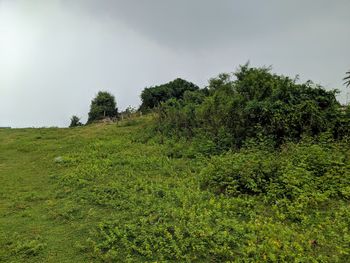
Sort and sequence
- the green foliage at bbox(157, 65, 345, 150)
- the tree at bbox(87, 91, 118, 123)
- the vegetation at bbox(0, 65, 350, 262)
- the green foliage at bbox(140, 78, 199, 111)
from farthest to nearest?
1. the tree at bbox(87, 91, 118, 123)
2. the green foliage at bbox(140, 78, 199, 111)
3. the green foliage at bbox(157, 65, 345, 150)
4. the vegetation at bbox(0, 65, 350, 262)

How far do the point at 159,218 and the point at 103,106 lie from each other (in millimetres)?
31605

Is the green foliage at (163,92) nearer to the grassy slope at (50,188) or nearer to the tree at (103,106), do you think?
the tree at (103,106)

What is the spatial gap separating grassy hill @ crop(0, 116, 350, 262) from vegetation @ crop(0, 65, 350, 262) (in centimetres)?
3

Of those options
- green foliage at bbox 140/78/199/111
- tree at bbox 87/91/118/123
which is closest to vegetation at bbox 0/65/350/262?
green foliage at bbox 140/78/199/111

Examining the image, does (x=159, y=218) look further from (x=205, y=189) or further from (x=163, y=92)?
(x=163, y=92)

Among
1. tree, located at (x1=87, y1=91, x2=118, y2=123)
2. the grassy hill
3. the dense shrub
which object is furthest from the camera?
tree, located at (x1=87, y1=91, x2=118, y2=123)

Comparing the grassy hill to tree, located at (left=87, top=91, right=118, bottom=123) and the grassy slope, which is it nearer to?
the grassy slope

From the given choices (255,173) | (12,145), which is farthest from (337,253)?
(12,145)

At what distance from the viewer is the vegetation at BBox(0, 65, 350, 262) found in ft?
18.6

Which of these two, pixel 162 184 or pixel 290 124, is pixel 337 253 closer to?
pixel 162 184

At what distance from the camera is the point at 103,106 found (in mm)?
36969

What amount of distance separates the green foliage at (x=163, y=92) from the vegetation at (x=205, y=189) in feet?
61.9

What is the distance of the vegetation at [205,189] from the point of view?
568cm

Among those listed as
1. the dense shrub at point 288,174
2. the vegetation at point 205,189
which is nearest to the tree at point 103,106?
the vegetation at point 205,189
